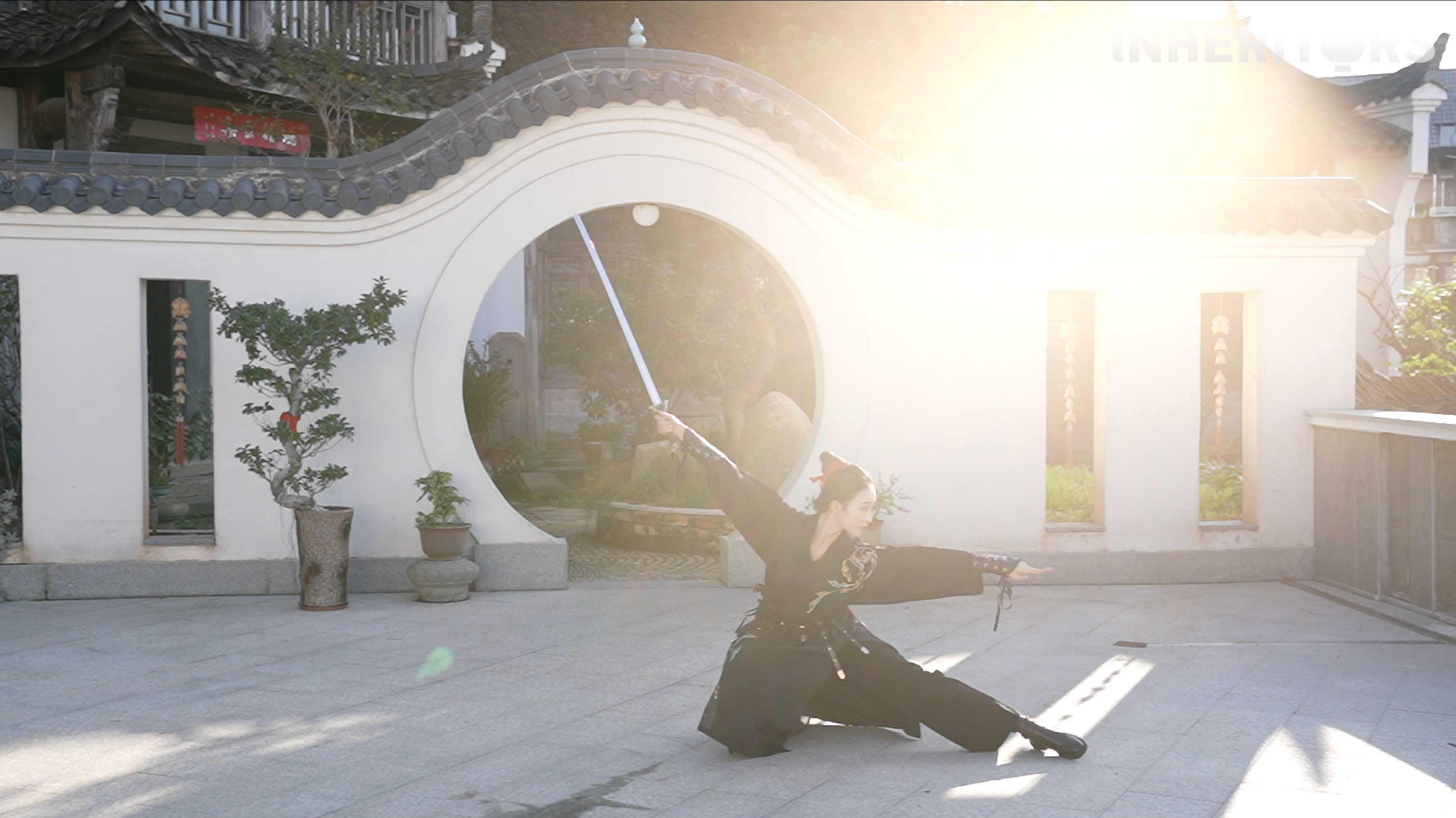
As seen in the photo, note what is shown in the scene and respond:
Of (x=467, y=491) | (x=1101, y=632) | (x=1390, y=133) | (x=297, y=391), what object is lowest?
(x=1101, y=632)

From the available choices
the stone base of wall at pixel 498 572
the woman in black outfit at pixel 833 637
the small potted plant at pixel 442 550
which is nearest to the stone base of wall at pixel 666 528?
the stone base of wall at pixel 498 572

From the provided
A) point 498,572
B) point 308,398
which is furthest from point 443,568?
point 308,398

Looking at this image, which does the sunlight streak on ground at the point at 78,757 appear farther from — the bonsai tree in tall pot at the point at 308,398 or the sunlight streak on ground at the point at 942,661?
the sunlight streak on ground at the point at 942,661

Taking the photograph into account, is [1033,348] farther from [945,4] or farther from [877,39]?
[945,4]

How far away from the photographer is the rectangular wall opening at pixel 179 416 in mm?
8648

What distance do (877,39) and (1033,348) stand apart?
9.04m

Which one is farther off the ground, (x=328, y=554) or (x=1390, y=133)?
(x=1390, y=133)

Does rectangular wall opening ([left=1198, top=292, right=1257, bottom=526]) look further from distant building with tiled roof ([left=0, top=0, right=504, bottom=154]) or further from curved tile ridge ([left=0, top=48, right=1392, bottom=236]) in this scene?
distant building with tiled roof ([left=0, top=0, right=504, bottom=154])

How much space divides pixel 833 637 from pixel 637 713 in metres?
1.03

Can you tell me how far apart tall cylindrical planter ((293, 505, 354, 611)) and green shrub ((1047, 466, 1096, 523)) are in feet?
17.1

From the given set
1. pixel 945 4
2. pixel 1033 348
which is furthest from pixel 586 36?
pixel 1033 348

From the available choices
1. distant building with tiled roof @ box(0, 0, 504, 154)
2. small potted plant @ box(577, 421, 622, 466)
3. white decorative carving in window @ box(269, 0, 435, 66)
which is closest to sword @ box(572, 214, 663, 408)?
distant building with tiled roof @ box(0, 0, 504, 154)

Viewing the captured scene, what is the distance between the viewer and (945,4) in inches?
742

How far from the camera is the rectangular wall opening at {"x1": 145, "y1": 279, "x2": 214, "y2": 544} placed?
865 centimetres
